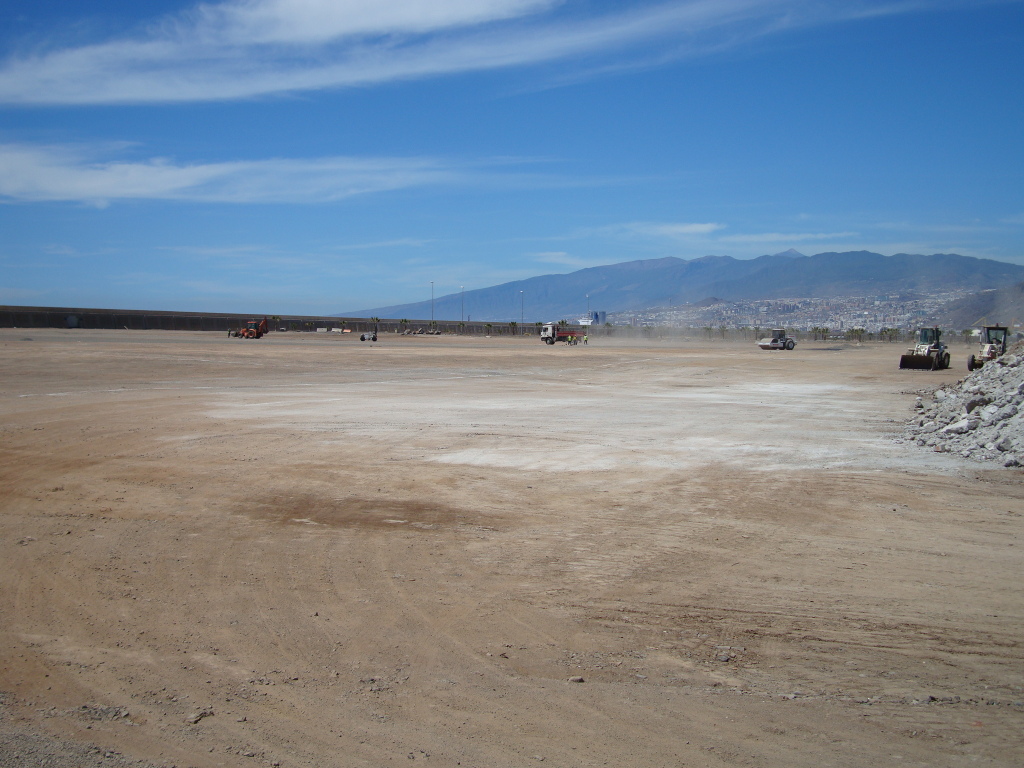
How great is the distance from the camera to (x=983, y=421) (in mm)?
14398

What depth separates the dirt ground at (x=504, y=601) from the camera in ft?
14.8

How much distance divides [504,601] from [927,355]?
145ft

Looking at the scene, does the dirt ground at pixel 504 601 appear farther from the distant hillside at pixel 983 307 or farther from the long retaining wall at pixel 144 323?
the distant hillside at pixel 983 307

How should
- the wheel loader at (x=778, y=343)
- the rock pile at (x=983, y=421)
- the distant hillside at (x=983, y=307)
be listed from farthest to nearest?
the distant hillside at (x=983, y=307) → the wheel loader at (x=778, y=343) → the rock pile at (x=983, y=421)

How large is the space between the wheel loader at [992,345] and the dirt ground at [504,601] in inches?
1163

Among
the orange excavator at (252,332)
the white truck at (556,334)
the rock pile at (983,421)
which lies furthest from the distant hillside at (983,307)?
the rock pile at (983,421)

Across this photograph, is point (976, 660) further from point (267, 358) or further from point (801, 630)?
point (267, 358)

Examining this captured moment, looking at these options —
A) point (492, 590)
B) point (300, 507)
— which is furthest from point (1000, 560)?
point (300, 507)

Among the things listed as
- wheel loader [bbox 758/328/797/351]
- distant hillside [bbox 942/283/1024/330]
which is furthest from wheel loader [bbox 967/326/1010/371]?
distant hillside [bbox 942/283/1024/330]

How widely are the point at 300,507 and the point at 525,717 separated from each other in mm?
5555

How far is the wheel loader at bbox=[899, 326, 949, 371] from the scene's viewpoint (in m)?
43.2

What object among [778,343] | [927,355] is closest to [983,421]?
[927,355]

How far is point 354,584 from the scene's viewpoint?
6867 millimetres

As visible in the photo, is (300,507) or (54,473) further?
(54,473)
